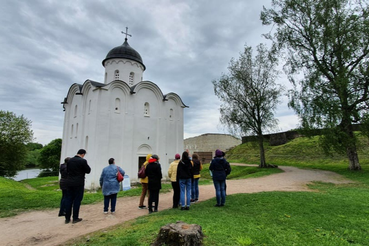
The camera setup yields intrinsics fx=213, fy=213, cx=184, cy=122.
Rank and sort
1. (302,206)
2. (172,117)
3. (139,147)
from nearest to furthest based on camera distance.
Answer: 1. (302,206)
2. (139,147)
3. (172,117)

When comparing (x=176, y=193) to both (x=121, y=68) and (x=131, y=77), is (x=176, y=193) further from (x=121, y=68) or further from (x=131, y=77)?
(x=121, y=68)

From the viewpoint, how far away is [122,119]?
18.6 metres

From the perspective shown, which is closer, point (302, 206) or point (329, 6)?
point (302, 206)

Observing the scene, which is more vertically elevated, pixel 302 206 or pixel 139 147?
pixel 139 147

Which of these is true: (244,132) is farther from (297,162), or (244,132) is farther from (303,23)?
(303,23)

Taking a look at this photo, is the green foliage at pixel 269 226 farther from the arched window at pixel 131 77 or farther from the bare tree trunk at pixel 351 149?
the arched window at pixel 131 77

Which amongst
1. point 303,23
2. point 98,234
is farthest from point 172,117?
point 98,234

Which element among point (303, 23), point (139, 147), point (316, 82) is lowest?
point (139, 147)

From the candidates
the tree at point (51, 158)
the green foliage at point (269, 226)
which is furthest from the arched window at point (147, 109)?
the tree at point (51, 158)

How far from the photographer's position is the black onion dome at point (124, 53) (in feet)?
72.6

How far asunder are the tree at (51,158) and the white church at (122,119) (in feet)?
74.1

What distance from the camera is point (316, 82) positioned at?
53.1ft

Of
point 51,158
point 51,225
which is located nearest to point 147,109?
point 51,225

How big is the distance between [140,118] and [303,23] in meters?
15.8
